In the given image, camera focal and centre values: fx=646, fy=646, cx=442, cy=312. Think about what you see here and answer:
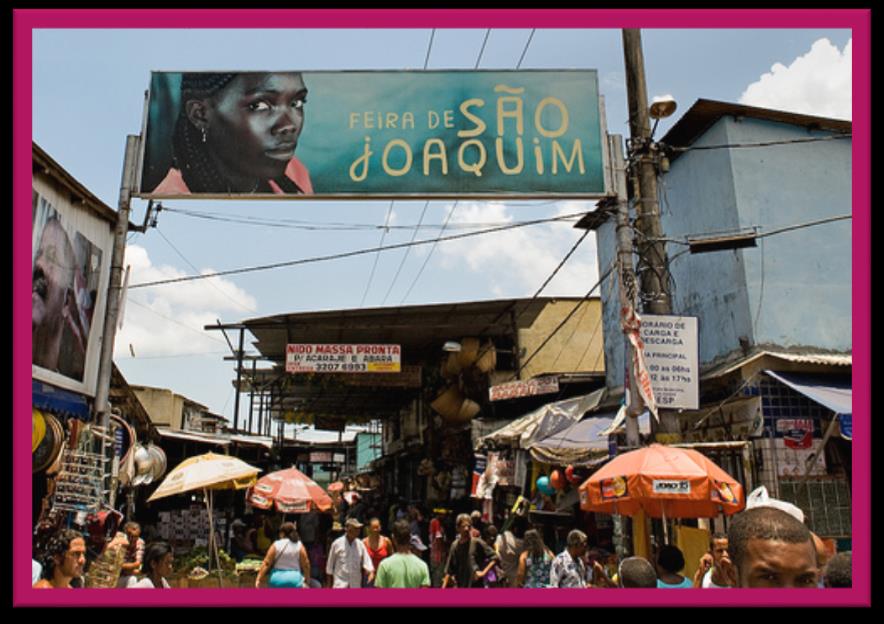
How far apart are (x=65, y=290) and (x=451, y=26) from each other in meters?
8.51

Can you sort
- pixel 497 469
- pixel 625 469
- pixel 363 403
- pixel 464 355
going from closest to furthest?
pixel 625 469 < pixel 497 469 < pixel 464 355 < pixel 363 403

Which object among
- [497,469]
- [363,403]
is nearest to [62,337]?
[497,469]

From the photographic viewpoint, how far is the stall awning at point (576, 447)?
9.91 m

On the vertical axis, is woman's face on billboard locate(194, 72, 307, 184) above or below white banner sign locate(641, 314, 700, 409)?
above

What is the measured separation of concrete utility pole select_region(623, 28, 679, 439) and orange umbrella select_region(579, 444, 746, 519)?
5.30ft

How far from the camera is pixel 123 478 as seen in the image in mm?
9266

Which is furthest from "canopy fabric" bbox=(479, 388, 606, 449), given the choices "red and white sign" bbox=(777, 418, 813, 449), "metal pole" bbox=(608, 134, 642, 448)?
"red and white sign" bbox=(777, 418, 813, 449)

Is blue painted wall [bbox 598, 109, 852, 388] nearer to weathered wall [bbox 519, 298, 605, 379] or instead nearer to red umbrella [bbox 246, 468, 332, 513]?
red umbrella [bbox 246, 468, 332, 513]

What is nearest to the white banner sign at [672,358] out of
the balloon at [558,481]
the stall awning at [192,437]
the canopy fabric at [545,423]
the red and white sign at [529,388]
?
the balloon at [558,481]

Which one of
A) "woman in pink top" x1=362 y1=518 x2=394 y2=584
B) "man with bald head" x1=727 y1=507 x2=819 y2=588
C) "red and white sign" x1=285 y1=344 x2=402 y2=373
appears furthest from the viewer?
"red and white sign" x1=285 y1=344 x2=402 y2=373

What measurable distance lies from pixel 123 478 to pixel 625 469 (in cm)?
707

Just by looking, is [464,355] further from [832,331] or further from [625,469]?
[625,469]

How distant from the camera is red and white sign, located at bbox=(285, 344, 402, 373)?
573 inches

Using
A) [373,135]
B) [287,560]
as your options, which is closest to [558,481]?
[287,560]
